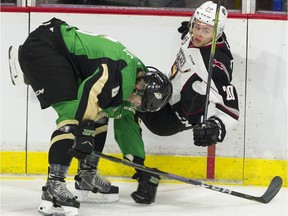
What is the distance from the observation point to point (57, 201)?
412 cm

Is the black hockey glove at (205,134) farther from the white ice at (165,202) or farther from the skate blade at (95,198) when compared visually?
the skate blade at (95,198)

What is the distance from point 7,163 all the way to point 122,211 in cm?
101

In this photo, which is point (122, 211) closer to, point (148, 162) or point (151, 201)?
point (151, 201)

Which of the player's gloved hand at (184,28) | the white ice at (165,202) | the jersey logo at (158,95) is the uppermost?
the player's gloved hand at (184,28)

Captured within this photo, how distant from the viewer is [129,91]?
4184 millimetres

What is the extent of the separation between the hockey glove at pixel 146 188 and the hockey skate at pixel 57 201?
0.49 meters

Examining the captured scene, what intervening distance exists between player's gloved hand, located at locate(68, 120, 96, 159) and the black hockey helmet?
33 cm

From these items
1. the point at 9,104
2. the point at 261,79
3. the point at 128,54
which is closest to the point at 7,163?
the point at 9,104

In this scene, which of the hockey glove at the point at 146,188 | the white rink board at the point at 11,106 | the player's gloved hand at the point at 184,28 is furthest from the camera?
the white rink board at the point at 11,106

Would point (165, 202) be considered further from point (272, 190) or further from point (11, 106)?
point (11, 106)

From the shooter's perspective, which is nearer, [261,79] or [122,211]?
[122,211]

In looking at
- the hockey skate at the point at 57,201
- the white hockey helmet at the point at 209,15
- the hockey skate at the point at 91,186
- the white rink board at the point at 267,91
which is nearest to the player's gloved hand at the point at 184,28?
the white hockey helmet at the point at 209,15

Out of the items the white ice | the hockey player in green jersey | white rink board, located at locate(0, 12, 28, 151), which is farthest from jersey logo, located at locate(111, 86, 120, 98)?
white rink board, located at locate(0, 12, 28, 151)

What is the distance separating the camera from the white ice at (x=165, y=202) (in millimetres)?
4344
